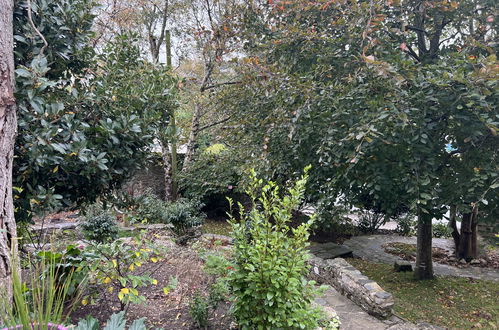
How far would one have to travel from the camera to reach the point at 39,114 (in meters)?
2.02

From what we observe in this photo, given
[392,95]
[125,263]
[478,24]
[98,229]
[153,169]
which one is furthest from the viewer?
[153,169]

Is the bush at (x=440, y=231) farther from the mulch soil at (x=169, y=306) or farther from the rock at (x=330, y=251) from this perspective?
the mulch soil at (x=169, y=306)

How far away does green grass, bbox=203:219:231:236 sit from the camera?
7704 millimetres

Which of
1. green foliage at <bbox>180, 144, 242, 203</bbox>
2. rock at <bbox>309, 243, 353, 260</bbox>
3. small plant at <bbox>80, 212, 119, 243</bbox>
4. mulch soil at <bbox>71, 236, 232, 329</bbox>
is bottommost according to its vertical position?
rock at <bbox>309, 243, 353, 260</bbox>

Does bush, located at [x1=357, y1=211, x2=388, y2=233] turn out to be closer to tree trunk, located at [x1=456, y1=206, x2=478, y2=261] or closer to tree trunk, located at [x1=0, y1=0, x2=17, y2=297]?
tree trunk, located at [x1=456, y1=206, x2=478, y2=261]

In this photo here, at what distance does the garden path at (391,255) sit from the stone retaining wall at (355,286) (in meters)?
2.37

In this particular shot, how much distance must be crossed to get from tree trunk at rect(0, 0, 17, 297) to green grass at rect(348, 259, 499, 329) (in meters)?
3.83

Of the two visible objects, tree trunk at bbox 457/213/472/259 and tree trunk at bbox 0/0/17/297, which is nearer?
tree trunk at bbox 0/0/17/297

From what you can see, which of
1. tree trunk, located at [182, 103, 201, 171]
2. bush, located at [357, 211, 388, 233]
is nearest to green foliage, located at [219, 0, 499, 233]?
tree trunk, located at [182, 103, 201, 171]

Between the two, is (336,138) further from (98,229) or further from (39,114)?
(98,229)

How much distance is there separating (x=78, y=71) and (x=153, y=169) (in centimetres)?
724

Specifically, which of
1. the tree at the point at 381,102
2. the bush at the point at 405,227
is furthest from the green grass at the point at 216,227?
the bush at the point at 405,227

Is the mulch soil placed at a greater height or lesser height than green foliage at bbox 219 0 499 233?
lesser

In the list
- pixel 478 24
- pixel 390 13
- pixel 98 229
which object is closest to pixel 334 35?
pixel 390 13
